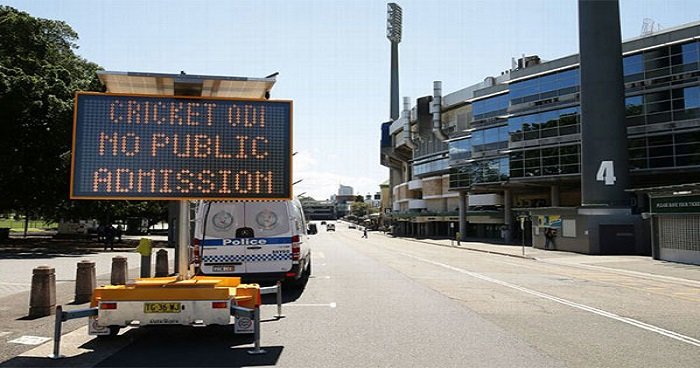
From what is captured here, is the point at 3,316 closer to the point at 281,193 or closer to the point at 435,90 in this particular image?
the point at 281,193

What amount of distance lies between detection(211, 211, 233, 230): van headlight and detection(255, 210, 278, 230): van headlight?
1.87 feet

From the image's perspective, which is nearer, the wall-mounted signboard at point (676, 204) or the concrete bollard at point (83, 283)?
the concrete bollard at point (83, 283)

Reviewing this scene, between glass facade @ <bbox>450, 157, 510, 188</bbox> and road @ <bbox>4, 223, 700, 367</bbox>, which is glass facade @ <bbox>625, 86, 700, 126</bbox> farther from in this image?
road @ <bbox>4, 223, 700, 367</bbox>

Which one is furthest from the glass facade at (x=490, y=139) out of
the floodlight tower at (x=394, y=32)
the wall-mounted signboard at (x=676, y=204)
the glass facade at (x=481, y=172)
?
the floodlight tower at (x=394, y=32)

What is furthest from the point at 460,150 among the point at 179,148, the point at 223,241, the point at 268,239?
the point at 179,148

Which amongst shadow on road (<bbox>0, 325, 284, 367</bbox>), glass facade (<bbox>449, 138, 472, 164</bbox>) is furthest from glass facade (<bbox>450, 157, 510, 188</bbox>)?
shadow on road (<bbox>0, 325, 284, 367</bbox>)

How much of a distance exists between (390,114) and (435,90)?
74.7 meters

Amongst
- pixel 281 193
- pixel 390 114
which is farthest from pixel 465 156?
pixel 390 114

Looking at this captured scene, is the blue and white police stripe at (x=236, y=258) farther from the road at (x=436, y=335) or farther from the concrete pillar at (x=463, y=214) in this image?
the concrete pillar at (x=463, y=214)

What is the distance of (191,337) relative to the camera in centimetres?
830

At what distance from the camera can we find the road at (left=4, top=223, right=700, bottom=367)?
6809 millimetres

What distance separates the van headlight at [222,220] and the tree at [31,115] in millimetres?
20751

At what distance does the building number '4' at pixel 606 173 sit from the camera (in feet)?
121

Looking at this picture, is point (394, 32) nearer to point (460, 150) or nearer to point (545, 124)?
point (460, 150)
